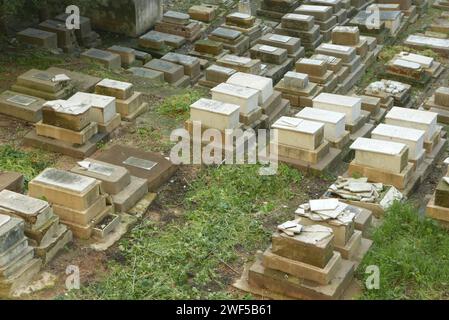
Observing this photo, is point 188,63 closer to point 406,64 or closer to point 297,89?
point 297,89

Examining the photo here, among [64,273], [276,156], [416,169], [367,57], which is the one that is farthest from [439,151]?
[64,273]

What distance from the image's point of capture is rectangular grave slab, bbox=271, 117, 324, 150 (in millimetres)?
11430

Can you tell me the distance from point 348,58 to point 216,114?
560 cm

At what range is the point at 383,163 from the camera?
11.0 metres

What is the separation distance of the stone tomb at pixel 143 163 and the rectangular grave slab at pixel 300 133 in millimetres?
1862

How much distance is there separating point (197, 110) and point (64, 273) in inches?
169

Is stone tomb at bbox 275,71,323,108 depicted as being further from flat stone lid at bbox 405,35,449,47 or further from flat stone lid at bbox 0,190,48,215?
flat stone lid at bbox 0,190,48,215

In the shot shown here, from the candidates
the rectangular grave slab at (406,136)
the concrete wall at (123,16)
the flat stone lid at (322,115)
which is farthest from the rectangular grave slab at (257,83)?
the concrete wall at (123,16)

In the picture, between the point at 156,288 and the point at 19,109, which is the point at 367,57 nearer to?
the point at 19,109

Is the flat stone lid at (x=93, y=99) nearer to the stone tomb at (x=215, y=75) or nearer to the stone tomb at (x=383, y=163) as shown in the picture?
the stone tomb at (x=215, y=75)

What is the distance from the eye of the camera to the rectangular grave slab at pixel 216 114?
12.0m

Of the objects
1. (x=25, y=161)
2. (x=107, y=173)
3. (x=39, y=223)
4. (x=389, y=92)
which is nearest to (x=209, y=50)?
(x=389, y=92)

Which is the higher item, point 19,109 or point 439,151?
point 19,109

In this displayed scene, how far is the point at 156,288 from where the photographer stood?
8.53m
